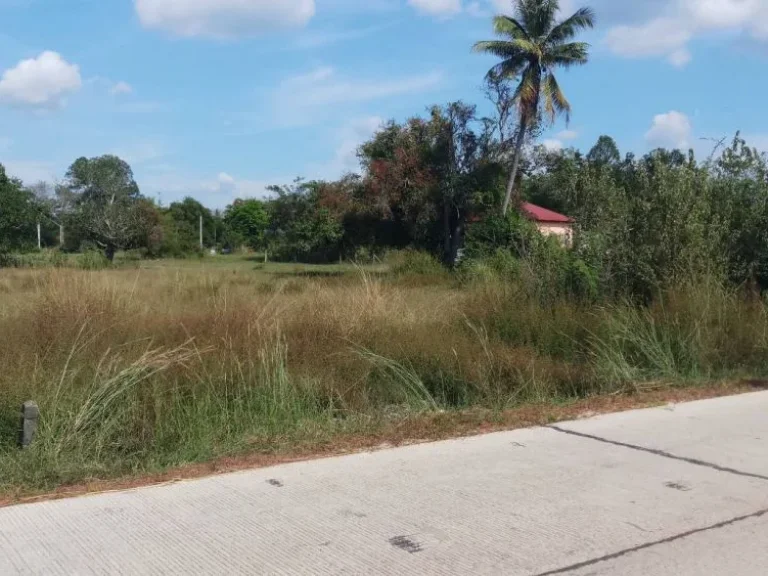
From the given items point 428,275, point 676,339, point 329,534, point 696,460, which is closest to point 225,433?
point 329,534

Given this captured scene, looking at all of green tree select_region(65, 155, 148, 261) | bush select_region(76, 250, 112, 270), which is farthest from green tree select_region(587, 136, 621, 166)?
bush select_region(76, 250, 112, 270)

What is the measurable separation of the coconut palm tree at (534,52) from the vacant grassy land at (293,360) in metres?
25.2

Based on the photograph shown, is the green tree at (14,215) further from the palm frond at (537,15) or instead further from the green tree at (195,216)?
the green tree at (195,216)

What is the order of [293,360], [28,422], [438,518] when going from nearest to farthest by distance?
[438,518] < [28,422] < [293,360]

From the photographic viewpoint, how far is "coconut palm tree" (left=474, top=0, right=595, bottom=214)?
35531 millimetres

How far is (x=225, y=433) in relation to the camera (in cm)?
666

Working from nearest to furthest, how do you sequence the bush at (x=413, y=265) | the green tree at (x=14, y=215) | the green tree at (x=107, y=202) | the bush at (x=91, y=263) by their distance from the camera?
the bush at (x=91, y=263) < the bush at (x=413, y=265) < the green tree at (x=14, y=215) < the green tree at (x=107, y=202)

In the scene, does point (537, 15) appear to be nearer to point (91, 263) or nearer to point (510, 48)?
point (510, 48)

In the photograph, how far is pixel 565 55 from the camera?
35.9m

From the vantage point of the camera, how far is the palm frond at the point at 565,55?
118 ft

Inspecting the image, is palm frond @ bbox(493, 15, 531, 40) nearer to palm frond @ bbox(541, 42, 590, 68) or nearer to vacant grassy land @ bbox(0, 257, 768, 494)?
palm frond @ bbox(541, 42, 590, 68)

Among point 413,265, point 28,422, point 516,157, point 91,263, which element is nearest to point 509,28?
point 516,157

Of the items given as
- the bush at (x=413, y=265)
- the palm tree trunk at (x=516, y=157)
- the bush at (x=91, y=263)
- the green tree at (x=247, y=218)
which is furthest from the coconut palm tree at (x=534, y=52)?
the green tree at (x=247, y=218)

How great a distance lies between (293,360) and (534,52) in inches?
1195
